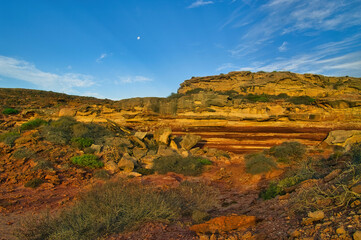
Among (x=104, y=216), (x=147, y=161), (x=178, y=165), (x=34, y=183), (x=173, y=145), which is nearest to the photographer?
(x=104, y=216)

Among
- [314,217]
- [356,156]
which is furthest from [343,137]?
[314,217]

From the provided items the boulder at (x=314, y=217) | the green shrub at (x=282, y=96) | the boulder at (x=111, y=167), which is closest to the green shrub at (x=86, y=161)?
the boulder at (x=111, y=167)

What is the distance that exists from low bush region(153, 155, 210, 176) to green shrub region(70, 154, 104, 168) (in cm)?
252

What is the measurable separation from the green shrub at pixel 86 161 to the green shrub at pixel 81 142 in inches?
54.3

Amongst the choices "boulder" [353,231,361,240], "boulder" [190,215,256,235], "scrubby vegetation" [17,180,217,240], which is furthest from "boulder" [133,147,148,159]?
"boulder" [353,231,361,240]

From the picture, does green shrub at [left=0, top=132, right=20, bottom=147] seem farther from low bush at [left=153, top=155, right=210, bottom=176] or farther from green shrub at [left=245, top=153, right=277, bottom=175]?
green shrub at [left=245, top=153, right=277, bottom=175]

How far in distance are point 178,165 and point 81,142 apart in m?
5.24

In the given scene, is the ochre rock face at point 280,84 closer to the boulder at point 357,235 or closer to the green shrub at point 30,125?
the green shrub at point 30,125

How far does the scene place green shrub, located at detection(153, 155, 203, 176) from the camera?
895cm

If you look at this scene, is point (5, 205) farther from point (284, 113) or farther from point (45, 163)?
point (284, 113)

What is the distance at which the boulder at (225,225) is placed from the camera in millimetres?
3340

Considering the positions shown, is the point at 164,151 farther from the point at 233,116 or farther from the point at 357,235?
the point at 357,235

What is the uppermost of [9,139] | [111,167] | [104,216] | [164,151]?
[9,139]

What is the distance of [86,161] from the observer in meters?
8.66
